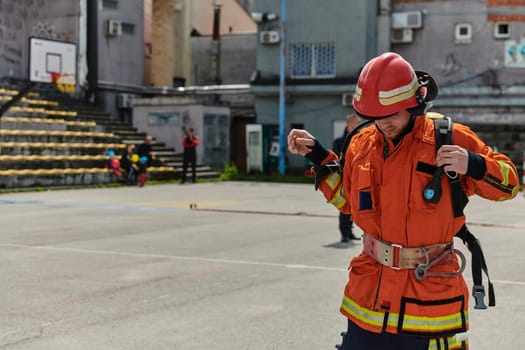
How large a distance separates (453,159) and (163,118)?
30.6 metres

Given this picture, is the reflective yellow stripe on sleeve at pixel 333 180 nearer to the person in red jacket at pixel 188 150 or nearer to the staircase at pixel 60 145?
the staircase at pixel 60 145

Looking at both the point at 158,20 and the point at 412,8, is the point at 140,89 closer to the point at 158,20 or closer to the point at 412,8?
the point at 158,20

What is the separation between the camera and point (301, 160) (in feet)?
116

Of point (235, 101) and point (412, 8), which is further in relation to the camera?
point (235, 101)

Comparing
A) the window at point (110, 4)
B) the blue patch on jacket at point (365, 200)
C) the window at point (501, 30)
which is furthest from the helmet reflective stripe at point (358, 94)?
the window at point (110, 4)

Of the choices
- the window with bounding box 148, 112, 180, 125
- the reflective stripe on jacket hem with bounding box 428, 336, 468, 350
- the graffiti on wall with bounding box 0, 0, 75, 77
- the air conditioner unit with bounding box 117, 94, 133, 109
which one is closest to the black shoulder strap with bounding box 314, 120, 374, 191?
the reflective stripe on jacket hem with bounding box 428, 336, 468, 350

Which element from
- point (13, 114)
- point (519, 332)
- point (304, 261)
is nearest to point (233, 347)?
point (519, 332)

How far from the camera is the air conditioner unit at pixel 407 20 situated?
33688mm

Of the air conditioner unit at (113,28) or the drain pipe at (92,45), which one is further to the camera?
the air conditioner unit at (113,28)

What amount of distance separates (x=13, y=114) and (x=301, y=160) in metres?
12.5

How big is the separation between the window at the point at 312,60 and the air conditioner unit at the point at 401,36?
244 centimetres

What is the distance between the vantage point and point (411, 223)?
343 centimetres

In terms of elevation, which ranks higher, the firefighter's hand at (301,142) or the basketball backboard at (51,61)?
the basketball backboard at (51,61)

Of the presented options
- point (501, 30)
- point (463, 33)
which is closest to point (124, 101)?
point (463, 33)
